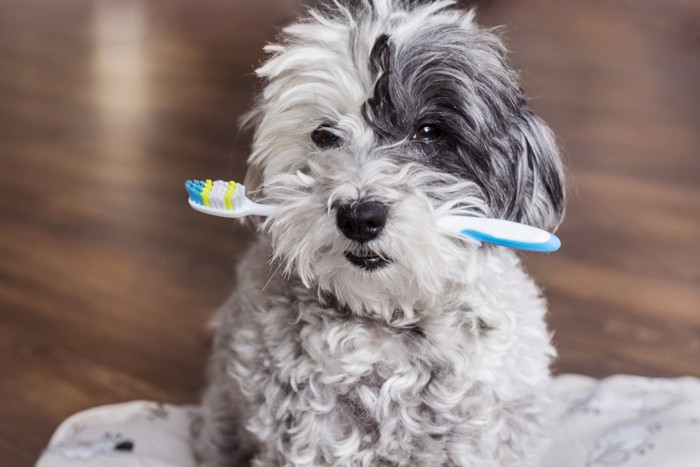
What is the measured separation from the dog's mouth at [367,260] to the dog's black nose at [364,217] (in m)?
0.04

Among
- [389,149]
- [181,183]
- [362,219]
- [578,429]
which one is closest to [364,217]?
[362,219]

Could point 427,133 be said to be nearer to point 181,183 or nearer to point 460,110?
point 460,110

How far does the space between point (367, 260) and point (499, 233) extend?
7.6 inches

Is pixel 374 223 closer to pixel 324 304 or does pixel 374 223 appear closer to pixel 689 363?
pixel 324 304

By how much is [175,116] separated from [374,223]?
2.89 m

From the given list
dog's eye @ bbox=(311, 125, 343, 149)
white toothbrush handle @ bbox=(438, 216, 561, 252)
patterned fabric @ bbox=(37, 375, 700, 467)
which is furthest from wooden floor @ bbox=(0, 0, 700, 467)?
white toothbrush handle @ bbox=(438, 216, 561, 252)

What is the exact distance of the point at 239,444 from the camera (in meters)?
1.85

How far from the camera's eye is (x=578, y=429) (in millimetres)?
2014

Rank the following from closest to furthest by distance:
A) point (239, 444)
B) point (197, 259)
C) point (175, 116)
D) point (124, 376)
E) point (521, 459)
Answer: point (521, 459), point (239, 444), point (124, 376), point (197, 259), point (175, 116)

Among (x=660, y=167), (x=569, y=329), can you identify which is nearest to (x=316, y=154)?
(x=569, y=329)

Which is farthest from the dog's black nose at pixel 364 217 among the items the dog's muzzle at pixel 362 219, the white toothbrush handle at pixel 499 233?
the white toothbrush handle at pixel 499 233

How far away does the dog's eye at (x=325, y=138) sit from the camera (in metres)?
1.42

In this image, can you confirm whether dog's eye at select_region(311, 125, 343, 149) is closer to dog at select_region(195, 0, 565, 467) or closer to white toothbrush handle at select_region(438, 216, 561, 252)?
dog at select_region(195, 0, 565, 467)

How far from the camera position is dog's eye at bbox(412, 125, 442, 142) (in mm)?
1398
